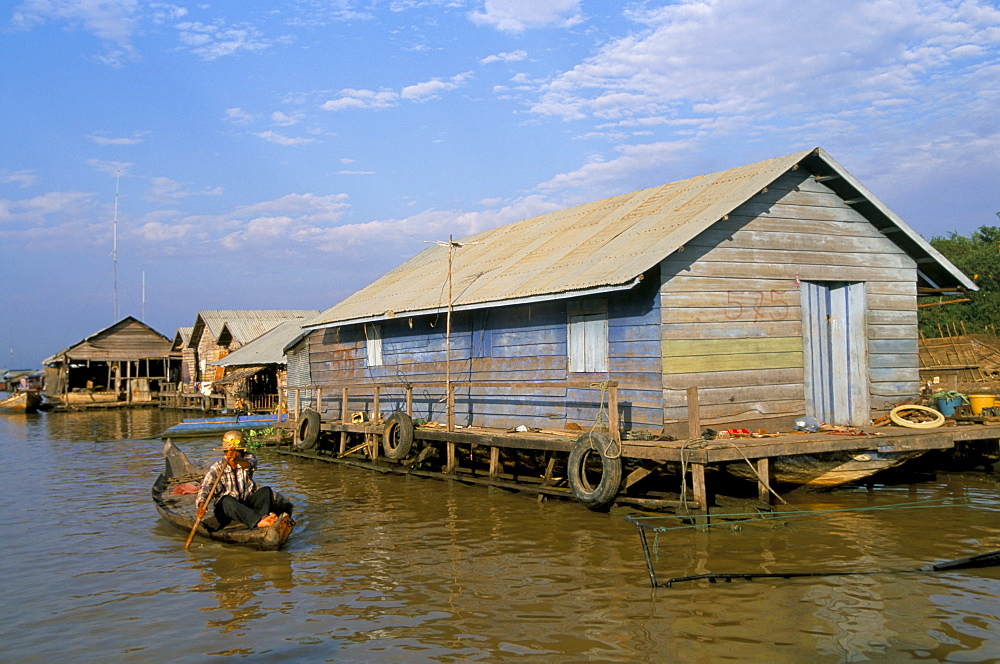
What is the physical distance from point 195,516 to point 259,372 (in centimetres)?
2562

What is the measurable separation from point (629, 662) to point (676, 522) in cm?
451

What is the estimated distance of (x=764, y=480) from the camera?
1055 cm

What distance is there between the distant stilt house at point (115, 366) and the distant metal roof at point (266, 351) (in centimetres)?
1640

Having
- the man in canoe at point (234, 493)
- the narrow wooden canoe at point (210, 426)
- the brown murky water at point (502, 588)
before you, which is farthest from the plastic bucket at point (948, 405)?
the narrow wooden canoe at point (210, 426)

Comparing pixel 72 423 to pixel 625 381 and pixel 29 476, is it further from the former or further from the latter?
pixel 625 381

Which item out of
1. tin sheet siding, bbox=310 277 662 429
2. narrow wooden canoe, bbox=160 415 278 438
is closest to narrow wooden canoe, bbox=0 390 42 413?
narrow wooden canoe, bbox=160 415 278 438

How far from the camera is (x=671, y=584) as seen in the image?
8211 millimetres

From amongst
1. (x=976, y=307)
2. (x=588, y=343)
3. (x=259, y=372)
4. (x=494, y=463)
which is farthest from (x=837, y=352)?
(x=259, y=372)

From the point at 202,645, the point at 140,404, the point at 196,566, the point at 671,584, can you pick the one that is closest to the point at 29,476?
the point at 196,566

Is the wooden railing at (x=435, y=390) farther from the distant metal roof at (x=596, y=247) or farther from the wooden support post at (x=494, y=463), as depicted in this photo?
the distant metal roof at (x=596, y=247)

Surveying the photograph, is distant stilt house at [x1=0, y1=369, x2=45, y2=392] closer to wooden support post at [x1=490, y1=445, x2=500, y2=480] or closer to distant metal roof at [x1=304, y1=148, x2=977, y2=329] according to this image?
distant metal roof at [x1=304, y1=148, x2=977, y2=329]

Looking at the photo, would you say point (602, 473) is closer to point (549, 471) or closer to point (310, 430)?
point (549, 471)

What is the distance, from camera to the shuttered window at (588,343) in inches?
519

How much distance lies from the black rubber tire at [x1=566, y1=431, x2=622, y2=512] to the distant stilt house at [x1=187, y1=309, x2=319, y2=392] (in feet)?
108
